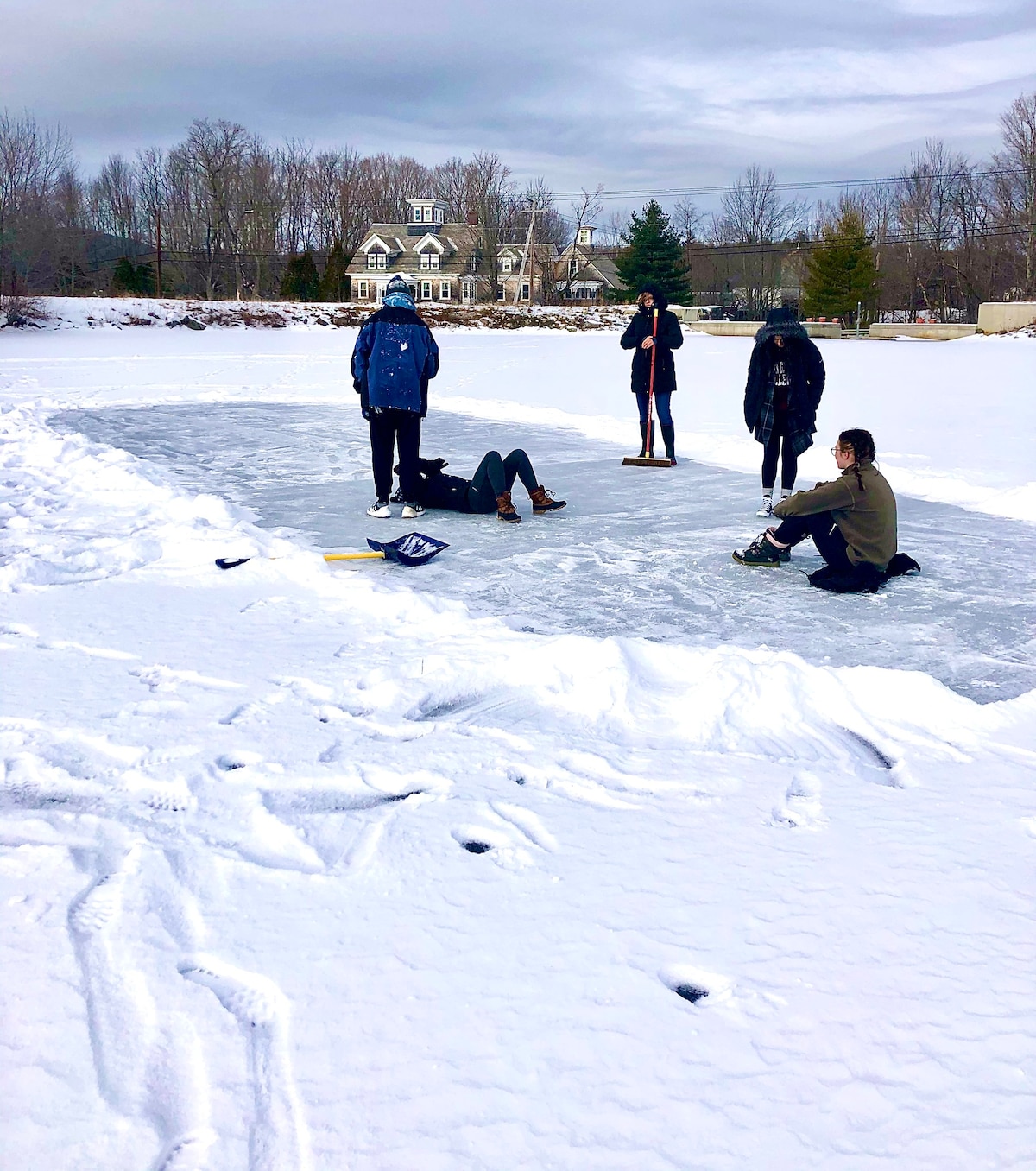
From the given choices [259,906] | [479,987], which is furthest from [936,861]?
[259,906]

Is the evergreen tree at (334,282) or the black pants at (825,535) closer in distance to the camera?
the black pants at (825,535)

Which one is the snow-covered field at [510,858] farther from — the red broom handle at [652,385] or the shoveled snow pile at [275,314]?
the shoveled snow pile at [275,314]

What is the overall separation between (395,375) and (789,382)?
262cm

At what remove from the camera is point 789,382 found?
22.9ft

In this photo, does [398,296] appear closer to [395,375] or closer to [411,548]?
[395,375]

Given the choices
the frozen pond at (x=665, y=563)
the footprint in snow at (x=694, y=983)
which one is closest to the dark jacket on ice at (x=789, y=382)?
the frozen pond at (x=665, y=563)

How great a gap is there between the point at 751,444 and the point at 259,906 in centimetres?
882

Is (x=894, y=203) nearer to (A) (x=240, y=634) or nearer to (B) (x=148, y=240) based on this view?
(B) (x=148, y=240)

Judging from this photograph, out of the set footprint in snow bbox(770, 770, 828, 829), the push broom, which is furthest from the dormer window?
footprint in snow bbox(770, 770, 828, 829)

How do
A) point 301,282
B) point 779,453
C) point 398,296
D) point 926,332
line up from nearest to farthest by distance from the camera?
1. point 398,296
2. point 779,453
3. point 926,332
4. point 301,282

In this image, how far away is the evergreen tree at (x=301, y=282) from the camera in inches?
2185

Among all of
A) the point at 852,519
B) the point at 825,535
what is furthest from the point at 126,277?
the point at 852,519

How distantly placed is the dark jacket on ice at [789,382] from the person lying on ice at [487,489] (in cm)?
148

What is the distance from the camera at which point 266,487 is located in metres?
8.08
